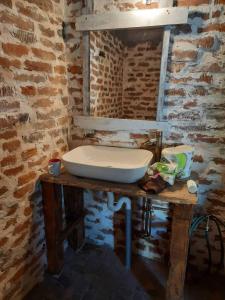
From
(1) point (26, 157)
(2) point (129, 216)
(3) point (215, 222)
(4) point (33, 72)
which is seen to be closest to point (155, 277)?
(2) point (129, 216)

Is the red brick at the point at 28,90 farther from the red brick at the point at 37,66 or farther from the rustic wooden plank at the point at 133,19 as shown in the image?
the rustic wooden plank at the point at 133,19

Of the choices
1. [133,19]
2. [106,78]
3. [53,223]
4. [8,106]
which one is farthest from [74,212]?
[133,19]

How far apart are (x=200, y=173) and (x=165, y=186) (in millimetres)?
445

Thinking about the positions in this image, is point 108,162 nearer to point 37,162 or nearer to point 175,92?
point 37,162

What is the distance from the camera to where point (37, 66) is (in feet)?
5.04

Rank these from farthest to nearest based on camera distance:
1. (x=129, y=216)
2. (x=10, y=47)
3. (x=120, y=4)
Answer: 1. (x=129, y=216)
2. (x=120, y=4)
3. (x=10, y=47)

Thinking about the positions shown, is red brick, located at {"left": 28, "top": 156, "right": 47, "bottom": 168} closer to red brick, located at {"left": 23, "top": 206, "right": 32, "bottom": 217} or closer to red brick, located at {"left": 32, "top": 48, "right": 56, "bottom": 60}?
red brick, located at {"left": 23, "top": 206, "right": 32, "bottom": 217}

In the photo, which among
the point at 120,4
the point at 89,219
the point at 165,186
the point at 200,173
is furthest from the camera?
the point at 89,219

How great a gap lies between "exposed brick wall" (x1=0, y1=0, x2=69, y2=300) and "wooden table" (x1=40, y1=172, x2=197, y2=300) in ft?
0.36

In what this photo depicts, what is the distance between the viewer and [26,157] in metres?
1.52

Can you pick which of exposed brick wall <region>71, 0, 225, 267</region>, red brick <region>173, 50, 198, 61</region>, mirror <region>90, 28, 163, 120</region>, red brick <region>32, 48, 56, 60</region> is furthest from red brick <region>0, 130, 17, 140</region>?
red brick <region>173, 50, 198, 61</region>

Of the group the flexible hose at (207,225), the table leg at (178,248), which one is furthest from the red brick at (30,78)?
the flexible hose at (207,225)

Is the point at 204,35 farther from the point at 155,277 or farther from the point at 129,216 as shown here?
the point at 155,277

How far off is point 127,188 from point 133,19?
1.18 metres
